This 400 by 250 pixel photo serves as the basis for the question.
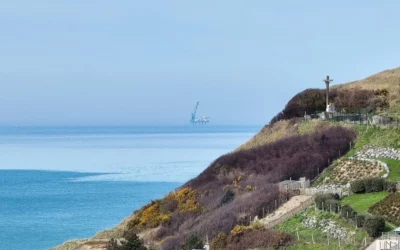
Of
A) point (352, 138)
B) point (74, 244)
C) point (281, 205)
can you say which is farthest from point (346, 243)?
point (74, 244)

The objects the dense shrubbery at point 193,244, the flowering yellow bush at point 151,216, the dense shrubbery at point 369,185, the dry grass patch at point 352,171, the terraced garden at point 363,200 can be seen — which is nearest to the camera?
the terraced garden at point 363,200

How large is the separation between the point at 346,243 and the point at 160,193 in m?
72.0

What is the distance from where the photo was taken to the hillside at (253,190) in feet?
154

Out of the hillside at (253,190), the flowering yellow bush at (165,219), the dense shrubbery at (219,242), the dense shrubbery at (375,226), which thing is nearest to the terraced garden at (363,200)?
the hillside at (253,190)

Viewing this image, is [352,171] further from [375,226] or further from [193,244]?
[375,226]

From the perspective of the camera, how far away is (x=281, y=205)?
169 feet

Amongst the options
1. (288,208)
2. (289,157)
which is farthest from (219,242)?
(289,157)

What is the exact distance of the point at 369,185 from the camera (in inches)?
1923

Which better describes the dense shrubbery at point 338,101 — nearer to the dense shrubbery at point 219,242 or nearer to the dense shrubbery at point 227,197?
the dense shrubbery at point 227,197

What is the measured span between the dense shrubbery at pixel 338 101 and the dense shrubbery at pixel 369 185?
110 feet

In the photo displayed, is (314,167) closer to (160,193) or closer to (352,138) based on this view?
(352,138)

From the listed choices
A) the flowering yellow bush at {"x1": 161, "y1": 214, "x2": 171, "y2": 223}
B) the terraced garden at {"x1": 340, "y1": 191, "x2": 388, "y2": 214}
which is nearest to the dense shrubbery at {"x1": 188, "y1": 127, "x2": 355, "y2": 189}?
the flowering yellow bush at {"x1": 161, "y1": 214, "x2": 171, "y2": 223}

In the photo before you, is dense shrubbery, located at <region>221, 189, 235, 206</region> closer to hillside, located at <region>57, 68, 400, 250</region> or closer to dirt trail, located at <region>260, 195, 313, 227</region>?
hillside, located at <region>57, 68, 400, 250</region>

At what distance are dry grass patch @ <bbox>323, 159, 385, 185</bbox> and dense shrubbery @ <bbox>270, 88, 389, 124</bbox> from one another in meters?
25.5
